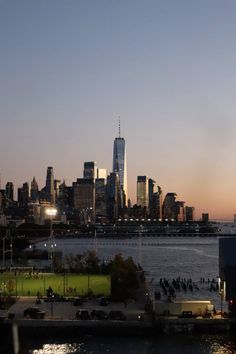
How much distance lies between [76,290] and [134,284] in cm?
359

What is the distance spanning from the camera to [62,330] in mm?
23656

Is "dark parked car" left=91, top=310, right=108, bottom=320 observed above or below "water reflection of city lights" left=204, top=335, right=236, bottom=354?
above

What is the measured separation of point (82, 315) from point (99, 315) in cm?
80

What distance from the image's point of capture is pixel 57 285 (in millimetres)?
36031

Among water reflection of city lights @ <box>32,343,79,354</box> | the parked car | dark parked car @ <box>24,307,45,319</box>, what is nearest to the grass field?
dark parked car @ <box>24,307,45,319</box>

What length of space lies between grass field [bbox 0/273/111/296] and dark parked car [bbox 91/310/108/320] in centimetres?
676

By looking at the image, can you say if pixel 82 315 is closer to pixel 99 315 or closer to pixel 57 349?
pixel 99 315

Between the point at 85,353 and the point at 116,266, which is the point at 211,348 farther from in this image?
the point at 116,266

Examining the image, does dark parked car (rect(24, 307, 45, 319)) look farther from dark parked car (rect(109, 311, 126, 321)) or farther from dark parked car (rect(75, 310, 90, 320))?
dark parked car (rect(109, 311, 126, 321))

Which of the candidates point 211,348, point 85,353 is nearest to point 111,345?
point 85,353

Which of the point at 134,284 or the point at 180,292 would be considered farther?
the point at 180,292

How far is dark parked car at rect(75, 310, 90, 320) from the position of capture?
Answer: 24.6 metres

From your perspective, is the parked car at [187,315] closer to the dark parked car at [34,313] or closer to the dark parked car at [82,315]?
the dark parked car at [82,315]

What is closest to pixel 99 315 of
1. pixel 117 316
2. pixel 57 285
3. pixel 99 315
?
pixel 99 315
